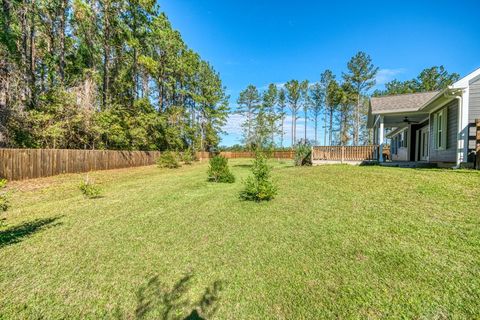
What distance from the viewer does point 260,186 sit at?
6090mm

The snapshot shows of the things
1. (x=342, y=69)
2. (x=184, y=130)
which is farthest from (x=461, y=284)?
(x=342, y=69)

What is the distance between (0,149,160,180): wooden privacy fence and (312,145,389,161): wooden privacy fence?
14.3m

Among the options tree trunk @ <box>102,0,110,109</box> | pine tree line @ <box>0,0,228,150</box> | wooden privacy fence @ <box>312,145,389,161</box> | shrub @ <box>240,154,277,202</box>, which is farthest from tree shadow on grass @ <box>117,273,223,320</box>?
tree trunk @ <box>102,0,110,109</box>

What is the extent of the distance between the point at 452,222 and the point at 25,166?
601 inches

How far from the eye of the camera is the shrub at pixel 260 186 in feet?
19.9

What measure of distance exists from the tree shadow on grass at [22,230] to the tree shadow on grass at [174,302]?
134 inches

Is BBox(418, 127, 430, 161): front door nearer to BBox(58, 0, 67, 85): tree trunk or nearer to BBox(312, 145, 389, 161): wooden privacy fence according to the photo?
BBox(312, 145, 389, 161): wooden privacy fence

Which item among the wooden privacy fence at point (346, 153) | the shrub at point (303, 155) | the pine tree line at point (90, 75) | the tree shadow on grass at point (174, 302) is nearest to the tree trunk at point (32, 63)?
the pine tree line at point (90, 75)

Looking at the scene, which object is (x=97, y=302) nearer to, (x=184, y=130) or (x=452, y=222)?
(x=452, y=222)

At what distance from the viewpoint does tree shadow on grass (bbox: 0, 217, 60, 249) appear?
4.26 meters

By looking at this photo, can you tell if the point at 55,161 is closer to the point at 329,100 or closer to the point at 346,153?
the point at 346,153

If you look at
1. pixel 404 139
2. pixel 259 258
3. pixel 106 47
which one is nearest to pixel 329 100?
pixel 404 139

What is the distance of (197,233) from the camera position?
4.34 metres

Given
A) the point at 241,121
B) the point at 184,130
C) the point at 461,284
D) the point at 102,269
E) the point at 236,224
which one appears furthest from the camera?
the point at 241,121
